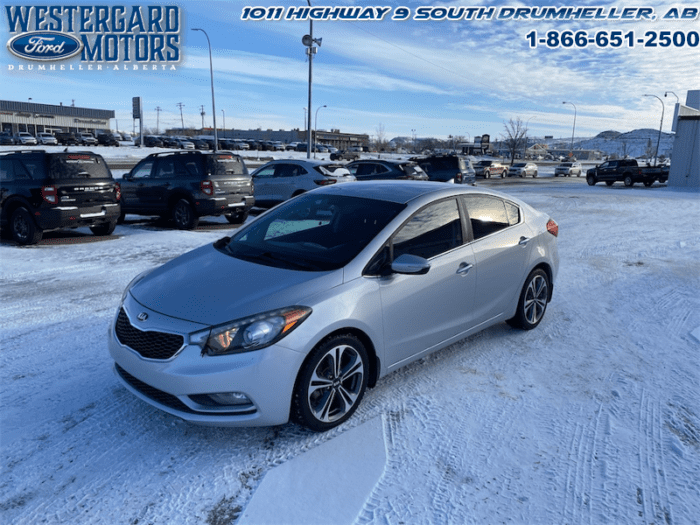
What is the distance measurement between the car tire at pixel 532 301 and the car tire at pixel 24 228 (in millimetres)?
8392

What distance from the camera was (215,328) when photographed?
123 inches

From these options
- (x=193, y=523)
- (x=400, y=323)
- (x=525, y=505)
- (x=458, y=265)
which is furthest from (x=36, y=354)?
(x=525, y=505)

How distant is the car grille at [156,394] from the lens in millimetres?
3172

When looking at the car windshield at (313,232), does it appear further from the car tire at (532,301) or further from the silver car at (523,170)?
the silver car at (523,170)

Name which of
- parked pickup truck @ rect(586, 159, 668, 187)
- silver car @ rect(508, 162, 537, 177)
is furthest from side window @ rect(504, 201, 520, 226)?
silver car @ rect(508, 162, 537, 177)

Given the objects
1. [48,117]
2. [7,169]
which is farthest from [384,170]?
[48,117]

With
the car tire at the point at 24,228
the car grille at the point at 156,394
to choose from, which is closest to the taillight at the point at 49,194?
the car tire at the point at 24,228

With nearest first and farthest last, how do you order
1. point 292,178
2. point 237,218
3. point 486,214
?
point 486,214, point 237,218, point 292,178

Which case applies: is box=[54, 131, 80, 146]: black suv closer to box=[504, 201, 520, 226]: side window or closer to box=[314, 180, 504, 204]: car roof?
box=[314, 180, 504, 204]: car roof

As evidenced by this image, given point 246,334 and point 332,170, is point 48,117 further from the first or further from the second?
point 246,334

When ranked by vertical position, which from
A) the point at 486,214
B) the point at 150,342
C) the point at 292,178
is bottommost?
the point at 150,342

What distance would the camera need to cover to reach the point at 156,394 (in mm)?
3268

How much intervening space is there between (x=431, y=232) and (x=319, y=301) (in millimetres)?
1326

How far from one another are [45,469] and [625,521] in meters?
3.15
